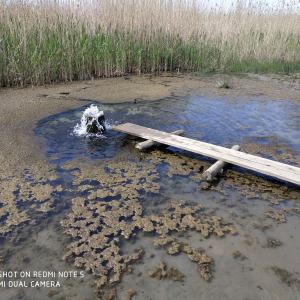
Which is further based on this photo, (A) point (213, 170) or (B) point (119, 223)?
(A) point (213, 170)

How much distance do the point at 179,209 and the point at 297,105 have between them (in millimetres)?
4168

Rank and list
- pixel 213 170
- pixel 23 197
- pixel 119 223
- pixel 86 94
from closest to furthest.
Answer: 1. pixel 119 223
2. pixel 23 197
3. pixel 213 170
4. pixel 86 94

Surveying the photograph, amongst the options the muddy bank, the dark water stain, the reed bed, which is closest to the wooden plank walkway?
the dark water stain

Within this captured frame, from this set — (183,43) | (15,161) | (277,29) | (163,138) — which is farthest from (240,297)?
(277,29)

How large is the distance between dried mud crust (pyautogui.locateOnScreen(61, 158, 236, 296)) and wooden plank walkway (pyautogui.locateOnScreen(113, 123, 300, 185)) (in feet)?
1.99

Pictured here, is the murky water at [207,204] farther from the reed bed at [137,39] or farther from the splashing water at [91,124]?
the reed bed at [137,39]

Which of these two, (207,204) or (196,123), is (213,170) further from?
(196,123)

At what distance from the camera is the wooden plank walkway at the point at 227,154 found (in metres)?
3.25

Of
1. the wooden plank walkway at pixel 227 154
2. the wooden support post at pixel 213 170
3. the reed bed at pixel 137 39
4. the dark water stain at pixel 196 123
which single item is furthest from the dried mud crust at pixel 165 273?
the reed bed at pixel 137 39

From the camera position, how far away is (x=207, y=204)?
9.83 feet

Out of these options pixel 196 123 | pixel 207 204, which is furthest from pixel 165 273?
pixel 196 123

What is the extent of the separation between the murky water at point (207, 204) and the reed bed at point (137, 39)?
180 centimetres

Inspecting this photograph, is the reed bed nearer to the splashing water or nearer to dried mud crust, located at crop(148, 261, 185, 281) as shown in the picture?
the splashing water

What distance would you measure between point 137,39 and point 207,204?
210 inches
